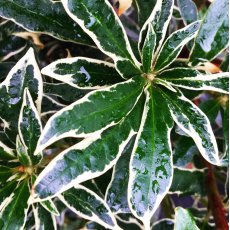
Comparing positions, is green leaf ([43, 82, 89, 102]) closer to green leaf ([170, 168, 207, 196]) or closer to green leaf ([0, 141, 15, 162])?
green leaf ([0, 141, 15, 162])

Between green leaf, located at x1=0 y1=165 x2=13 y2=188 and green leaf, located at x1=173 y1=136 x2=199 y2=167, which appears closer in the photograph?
green leaf, located at x1=0 y1=165 x2=13 y2=188

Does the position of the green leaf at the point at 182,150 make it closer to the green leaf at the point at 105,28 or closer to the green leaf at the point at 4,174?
the green leaf at the point at 105,28

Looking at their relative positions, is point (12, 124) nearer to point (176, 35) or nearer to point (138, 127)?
point (138, 127)

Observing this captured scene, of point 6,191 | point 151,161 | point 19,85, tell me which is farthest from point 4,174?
point 151,161

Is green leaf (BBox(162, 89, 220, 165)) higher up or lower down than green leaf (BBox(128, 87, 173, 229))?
higher up

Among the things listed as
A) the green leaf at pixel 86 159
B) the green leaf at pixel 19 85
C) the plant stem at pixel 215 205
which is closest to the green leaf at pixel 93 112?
the green leaf at pixel 86 159

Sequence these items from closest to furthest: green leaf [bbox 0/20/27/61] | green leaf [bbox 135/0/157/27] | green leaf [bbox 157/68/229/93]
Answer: green leaf [bbox 157/68/229/93]
green leaf [bbox 135/0/157/27]
green leaf [bbox 0/20/27/61]

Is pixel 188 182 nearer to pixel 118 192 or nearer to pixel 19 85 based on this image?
pixel 118 192

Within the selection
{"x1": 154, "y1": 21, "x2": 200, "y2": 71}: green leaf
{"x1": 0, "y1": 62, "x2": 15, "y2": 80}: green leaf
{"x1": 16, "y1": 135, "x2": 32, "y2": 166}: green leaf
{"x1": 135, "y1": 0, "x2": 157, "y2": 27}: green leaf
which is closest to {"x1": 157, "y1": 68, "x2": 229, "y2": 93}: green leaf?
{"x1": 154, "y1": 21, "x2": 200, "y2": 71}: green leaf
